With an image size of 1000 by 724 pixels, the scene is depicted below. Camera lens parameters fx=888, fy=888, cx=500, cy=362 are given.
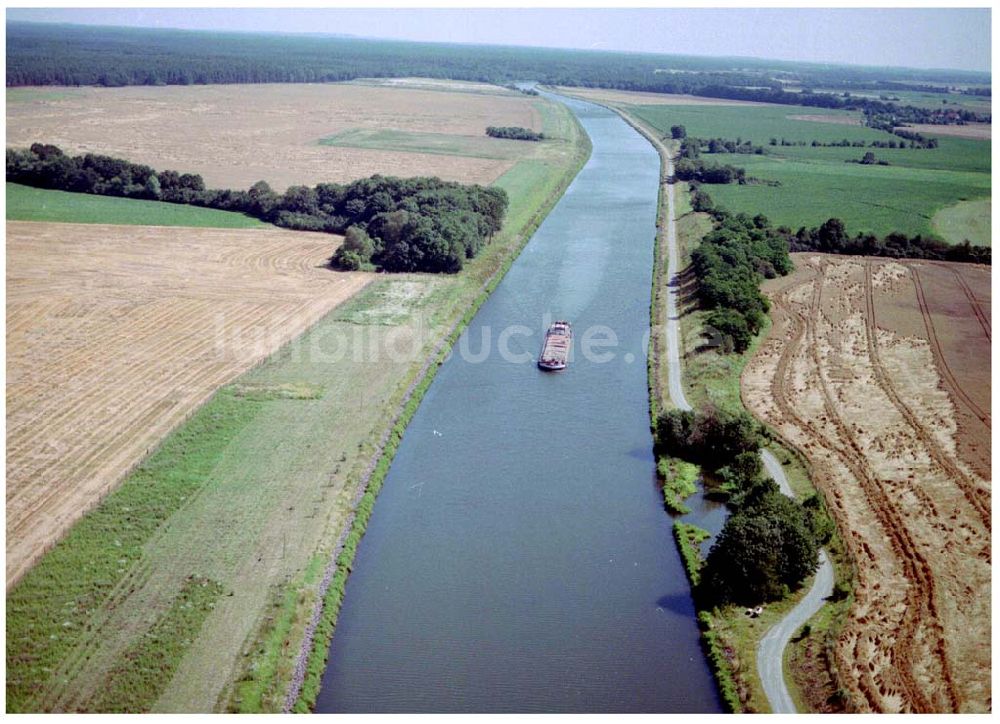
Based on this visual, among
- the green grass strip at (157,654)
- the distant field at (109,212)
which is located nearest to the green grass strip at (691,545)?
the green grass strip at (157,654)

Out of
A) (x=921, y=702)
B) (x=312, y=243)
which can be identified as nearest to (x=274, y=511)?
(x=921, y=702)

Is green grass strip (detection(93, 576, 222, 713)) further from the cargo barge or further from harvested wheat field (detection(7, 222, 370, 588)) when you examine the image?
the cargo barge

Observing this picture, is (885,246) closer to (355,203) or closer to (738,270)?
(738,270)

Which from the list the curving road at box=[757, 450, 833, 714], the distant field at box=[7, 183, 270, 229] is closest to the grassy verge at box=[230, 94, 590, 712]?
the curving road at box=[757, 450, 833, 714]

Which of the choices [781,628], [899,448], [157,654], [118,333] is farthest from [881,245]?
[157,654]

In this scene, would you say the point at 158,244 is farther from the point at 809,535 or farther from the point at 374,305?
the point at 809,535
